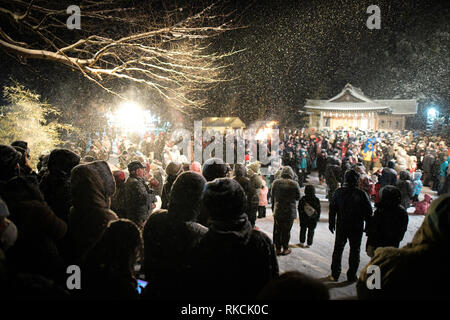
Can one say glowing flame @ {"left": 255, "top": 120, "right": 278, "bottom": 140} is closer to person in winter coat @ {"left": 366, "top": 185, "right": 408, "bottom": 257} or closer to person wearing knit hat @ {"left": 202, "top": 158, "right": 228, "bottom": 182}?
person in winter coat @ {"left": 366, "top": 185, "right": 408, "bottom": 257}

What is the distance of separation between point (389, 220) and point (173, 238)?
3.11 meters

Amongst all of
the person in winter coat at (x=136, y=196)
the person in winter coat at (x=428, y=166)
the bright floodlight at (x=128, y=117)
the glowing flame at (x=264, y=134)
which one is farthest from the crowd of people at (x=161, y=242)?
the bright floodlight at (x=128, y=117)

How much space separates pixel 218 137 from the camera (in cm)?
1300

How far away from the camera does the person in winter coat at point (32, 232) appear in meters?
2.30

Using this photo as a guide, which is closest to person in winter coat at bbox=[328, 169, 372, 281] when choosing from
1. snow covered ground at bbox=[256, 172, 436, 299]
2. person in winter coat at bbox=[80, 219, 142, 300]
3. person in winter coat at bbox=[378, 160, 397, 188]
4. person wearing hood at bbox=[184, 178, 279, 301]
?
snow covered ground at bbox=[256, 172, 436, 299]

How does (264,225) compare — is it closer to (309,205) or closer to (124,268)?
(309,205)

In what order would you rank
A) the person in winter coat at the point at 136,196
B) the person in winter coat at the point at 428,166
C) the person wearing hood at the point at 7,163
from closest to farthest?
the person wearing hood at the point at 7,163 → the person in winter coat at the point at 136,196 → the person in winter coat at the point at 428,166

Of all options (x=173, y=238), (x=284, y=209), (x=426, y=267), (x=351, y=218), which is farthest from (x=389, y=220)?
(x=173, y=238)

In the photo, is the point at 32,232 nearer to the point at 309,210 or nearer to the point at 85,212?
the point at 85,212

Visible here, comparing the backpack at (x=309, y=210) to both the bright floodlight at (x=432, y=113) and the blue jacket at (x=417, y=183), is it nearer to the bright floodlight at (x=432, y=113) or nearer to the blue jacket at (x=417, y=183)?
the blue jacket at (x=417, y=183)

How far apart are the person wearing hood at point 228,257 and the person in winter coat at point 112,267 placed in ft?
1.37

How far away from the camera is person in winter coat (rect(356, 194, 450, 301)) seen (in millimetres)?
1713

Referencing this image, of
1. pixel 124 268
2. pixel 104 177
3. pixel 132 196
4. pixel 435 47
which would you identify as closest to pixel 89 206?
pixel 104 177

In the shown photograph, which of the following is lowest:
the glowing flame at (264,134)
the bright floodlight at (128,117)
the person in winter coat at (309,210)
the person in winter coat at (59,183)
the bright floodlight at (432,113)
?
the person in winter coat at (309,210)
